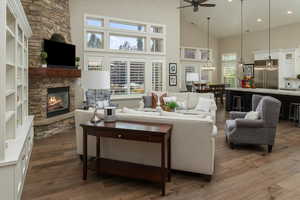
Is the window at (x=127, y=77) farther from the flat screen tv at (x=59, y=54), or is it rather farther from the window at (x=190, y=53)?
the window at (x=190, y=53)

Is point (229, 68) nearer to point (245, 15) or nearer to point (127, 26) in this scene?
point (245, 15)

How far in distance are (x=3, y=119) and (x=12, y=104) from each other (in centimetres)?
100

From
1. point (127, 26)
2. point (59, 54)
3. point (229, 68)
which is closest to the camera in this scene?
point (59, 54)

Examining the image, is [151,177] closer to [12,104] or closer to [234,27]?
[12,104]

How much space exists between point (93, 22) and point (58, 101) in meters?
2.96

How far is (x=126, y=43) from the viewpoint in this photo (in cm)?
811

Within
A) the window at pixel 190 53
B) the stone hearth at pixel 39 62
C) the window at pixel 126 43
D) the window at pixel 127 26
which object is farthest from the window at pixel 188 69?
the stone hearth at pixel 39 62

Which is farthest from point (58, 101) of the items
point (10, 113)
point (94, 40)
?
point (10, 113)

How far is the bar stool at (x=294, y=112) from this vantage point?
6958 millimetres

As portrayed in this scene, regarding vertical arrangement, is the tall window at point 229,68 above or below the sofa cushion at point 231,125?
above

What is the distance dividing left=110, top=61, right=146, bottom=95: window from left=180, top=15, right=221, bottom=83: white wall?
4.92 metres

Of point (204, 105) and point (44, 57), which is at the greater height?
point (44, 57)

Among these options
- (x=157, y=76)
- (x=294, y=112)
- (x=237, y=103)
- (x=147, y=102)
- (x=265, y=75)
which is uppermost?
(x=265, y=75)

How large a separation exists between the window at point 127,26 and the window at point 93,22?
341 mm
